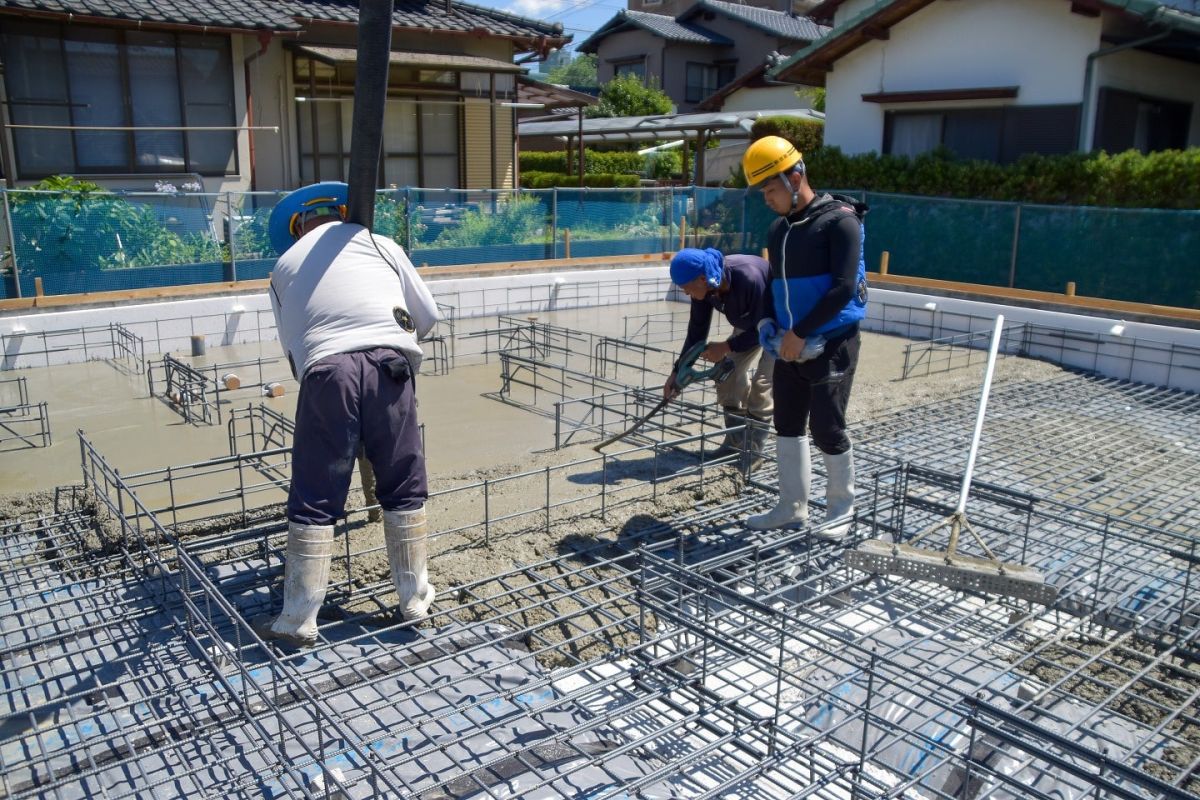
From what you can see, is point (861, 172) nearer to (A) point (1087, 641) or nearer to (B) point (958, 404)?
(B) point (958, 404)

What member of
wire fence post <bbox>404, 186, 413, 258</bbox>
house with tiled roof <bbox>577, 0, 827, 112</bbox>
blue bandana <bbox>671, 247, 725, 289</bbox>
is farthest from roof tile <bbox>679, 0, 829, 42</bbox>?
blue bandana <bbox>671, 247, 725, 289</bbox>

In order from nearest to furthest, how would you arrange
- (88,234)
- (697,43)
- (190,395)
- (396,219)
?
1. (190,395)
2. (88,234)
3. (396,219)
4. (697,43)

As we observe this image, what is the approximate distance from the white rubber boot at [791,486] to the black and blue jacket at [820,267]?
1.94 ft

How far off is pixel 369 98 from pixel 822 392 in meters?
2.47

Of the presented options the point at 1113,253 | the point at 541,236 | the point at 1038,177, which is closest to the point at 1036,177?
the point at 1038,177

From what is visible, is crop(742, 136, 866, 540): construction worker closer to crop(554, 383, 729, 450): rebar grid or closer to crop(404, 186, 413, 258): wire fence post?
crop(554, 383, 729, 450): rebar grid

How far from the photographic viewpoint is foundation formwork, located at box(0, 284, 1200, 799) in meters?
2.92

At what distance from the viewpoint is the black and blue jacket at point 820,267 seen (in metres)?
4.41

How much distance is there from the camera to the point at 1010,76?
1354cm

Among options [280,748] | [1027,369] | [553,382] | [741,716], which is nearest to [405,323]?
[280,748]

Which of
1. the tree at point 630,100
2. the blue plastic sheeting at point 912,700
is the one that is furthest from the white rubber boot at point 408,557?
the tree at point 630,100

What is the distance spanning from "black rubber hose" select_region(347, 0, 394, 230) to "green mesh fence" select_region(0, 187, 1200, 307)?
7721 millimetres

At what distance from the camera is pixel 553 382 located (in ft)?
29.8

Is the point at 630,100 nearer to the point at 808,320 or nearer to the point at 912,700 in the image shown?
the point at 808,320
